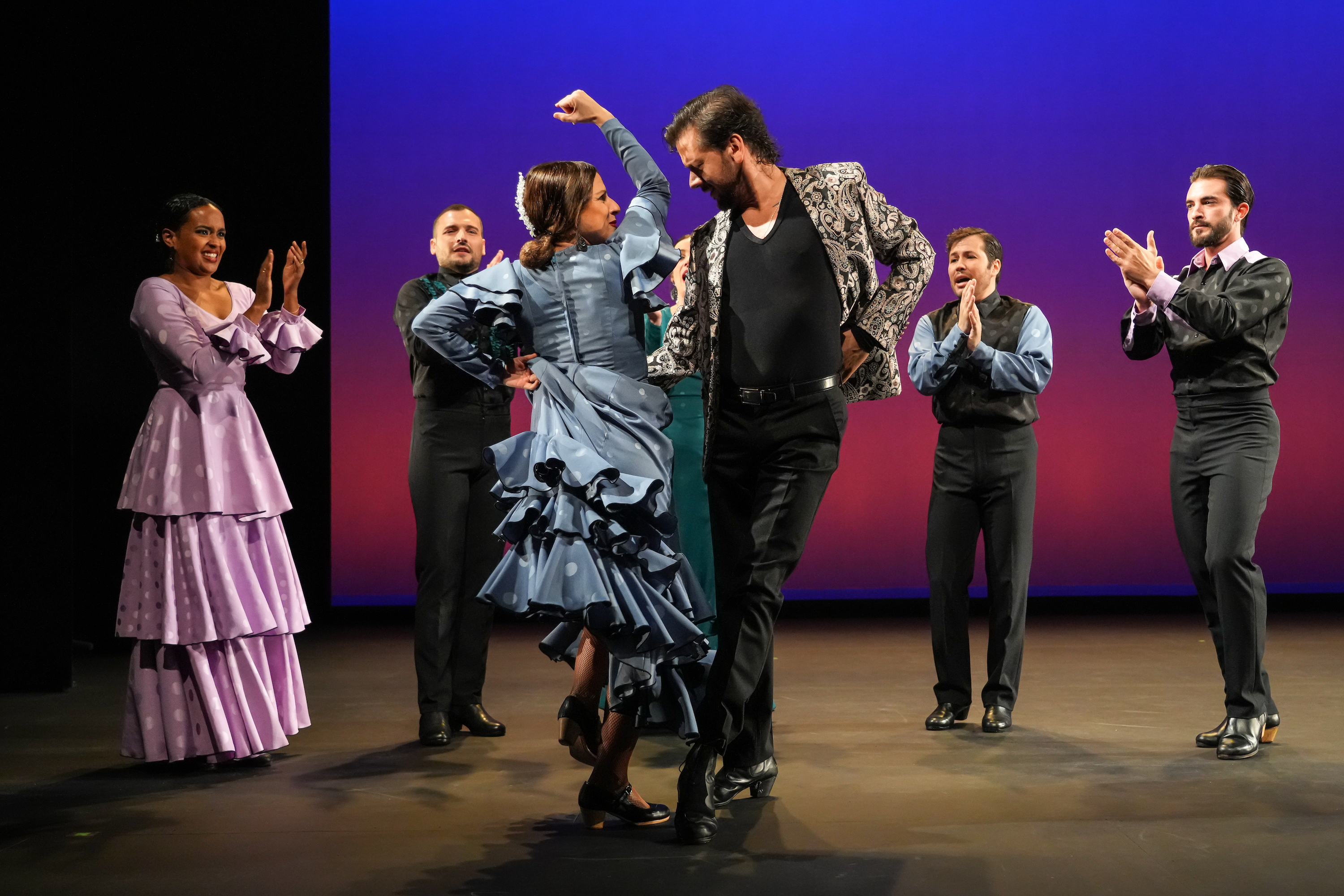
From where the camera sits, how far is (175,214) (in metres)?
3.65

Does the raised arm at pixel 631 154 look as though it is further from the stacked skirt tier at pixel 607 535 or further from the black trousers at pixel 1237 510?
the black trousers at pixel 1237 510

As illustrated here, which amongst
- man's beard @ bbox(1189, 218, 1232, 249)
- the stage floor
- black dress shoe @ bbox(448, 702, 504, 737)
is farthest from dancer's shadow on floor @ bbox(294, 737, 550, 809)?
man's beard @ bbox(1189, 218, 1232, 249)

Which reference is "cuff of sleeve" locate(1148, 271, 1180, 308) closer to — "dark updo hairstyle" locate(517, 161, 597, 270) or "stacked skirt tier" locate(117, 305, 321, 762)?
"dark updo hairstyle" locate(517, 161, 597, 270)

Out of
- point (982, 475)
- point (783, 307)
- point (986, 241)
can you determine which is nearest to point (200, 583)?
point (783, 307)

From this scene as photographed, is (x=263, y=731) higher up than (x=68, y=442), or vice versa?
(x=68, y=442)

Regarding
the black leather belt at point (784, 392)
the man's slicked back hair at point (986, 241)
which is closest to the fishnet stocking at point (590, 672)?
the black leather belt at point (784, 392)

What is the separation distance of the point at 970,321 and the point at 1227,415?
2.64ft

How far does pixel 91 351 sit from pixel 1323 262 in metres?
6.21

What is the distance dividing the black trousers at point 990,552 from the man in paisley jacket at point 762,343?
113 centimetres

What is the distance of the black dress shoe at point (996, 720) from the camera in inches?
153

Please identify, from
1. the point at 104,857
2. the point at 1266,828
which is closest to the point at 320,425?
the point at 104,857

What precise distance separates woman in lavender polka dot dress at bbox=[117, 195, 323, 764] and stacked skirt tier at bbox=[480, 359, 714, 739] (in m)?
1.13

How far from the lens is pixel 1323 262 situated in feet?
21.5

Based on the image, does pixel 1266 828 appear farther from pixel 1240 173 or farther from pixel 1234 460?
pixel 1240 173
